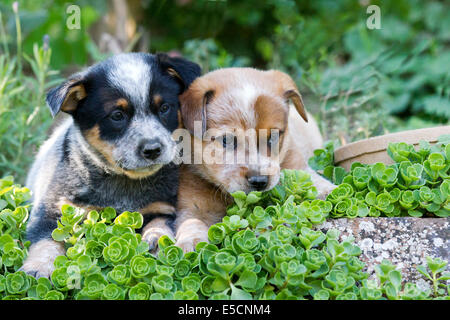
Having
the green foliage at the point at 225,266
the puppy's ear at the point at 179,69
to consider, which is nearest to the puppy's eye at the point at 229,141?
the green foliage at the point at 225,266

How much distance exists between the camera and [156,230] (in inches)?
128

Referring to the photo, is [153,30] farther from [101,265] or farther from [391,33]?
[101,265]

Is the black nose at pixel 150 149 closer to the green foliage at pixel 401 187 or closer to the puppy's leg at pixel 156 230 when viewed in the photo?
the puppy's leg at pixel 156 230

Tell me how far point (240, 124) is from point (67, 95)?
1052 mm

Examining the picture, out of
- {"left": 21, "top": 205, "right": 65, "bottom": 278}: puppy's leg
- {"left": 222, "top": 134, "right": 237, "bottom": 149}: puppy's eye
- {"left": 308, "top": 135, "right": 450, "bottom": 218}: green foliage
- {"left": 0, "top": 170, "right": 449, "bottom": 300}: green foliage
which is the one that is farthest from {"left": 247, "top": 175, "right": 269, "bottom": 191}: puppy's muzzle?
{"left": 21, "top": 205, "right": 65, "bottom": 278}: puppy's leg

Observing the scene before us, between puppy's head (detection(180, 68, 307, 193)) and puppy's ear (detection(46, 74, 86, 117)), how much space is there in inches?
25.1

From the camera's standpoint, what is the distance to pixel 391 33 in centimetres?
766

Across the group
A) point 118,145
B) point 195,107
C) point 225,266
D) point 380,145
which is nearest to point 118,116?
point 118,145

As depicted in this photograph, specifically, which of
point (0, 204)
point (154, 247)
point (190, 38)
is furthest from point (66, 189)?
point (190, 38)

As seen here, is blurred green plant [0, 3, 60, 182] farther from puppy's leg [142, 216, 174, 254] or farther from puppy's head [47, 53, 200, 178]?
puppy's leg [142, 216, 174, 254]

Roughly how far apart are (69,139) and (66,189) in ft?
1.31

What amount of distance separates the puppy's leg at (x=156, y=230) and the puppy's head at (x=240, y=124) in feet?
1.31

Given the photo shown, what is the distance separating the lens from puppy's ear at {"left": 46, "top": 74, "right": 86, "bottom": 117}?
3.25 meters
